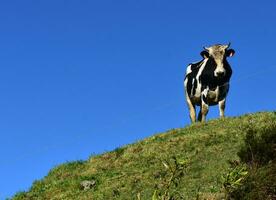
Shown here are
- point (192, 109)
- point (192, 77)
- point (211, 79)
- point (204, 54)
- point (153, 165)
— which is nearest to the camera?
point (153, 165)

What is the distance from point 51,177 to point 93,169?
2832 millimetres

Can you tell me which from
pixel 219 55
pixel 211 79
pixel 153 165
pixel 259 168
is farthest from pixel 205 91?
pixel 259 168

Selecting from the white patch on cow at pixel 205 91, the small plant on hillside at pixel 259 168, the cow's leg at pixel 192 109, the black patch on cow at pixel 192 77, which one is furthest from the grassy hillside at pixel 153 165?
the cow's leg at pixel 192 109

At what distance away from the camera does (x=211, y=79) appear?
32.2 metres

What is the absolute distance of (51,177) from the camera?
28.9 meters

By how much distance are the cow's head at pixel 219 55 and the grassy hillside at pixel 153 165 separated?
3954 millimetres

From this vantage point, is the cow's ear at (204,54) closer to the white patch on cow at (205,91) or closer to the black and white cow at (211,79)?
the black and white cow at (211,79)

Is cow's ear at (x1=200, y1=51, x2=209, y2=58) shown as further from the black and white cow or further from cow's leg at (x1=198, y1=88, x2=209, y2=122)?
cow's leg at (x1=198, y1=88, x2=209, y2=122)

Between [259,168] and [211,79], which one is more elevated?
[211,79]

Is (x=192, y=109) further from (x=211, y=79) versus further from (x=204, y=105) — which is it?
(x=211, y=79)

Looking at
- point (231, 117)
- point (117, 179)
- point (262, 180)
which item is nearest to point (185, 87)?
point (231, 117)

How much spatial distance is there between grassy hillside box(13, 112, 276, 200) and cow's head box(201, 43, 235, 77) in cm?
395

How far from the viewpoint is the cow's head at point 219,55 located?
32.0m

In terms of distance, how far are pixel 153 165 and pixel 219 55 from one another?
402 inches
